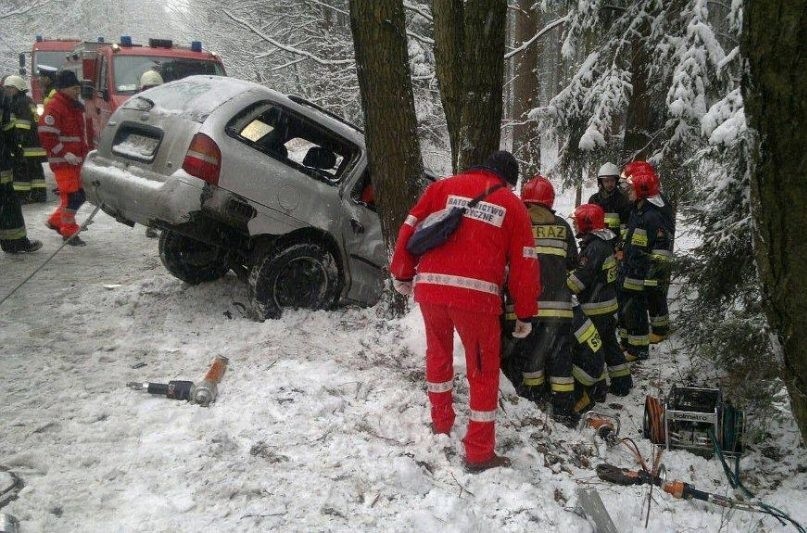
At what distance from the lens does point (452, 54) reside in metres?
4.87

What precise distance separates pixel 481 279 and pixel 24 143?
8376 millimetres

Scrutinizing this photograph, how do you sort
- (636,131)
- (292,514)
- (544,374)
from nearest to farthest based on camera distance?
(292,514)
(544,374)
(636,131)

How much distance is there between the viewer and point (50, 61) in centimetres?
1376

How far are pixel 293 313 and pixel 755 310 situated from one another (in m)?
3.82

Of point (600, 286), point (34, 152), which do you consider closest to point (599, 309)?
point (600, 286)

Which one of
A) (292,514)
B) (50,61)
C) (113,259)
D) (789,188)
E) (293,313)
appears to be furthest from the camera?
(50,61)

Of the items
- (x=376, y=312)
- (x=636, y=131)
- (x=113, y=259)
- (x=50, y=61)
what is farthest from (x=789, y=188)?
(x=50, y=61)

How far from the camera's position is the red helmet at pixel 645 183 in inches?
229

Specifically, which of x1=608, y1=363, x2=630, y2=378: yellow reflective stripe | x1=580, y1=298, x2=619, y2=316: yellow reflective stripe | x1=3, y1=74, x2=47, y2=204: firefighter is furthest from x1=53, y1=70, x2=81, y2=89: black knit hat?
x1=608, y1=363, x2=630, y2=378: yellow reflective stripe

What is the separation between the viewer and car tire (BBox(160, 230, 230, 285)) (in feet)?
18.8

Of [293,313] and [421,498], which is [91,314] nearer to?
[293,313]

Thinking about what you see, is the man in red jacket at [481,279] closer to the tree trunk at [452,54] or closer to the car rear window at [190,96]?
the tree trunk at [452,54]

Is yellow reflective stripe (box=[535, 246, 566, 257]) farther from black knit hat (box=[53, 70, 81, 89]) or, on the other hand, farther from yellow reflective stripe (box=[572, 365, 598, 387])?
black knit hat (box=[53, 70, 81, 89])

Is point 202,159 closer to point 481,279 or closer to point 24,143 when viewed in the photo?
point 481,279
